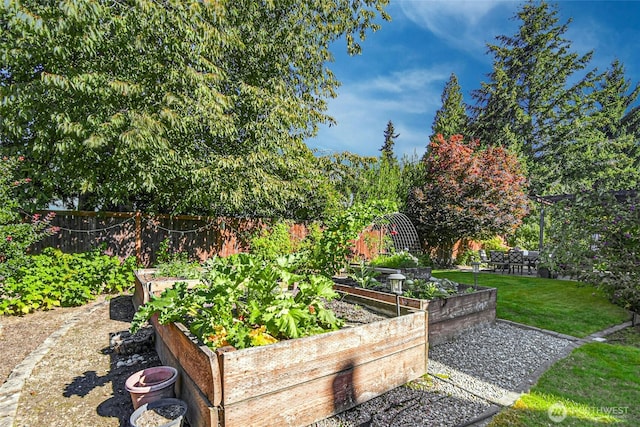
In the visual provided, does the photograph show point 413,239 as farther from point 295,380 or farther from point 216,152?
point 295,380

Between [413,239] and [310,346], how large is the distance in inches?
387

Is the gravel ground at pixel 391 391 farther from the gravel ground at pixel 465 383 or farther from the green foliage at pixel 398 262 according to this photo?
the green foliage at pixel 398 262

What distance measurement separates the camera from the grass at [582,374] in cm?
242

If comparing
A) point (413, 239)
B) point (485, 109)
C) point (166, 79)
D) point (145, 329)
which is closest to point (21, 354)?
point (145, 329)

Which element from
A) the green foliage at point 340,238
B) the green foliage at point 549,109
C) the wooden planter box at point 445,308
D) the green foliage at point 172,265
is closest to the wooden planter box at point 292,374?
the wooden planter box at point 445,308

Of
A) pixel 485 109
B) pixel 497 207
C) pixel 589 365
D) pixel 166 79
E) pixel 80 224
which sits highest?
pixel 485 109

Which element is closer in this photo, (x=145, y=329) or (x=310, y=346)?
(x=310, y=346)

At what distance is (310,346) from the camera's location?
2221mm

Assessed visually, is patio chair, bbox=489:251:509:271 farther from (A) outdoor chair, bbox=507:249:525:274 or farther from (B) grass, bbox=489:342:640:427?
(B) grass, bbox=489:342:640:427

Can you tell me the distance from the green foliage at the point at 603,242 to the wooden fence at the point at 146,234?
22.5 ft

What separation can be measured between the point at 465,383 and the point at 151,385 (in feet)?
8.66

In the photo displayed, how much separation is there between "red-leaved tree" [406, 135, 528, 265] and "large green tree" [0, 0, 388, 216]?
629 centimetres

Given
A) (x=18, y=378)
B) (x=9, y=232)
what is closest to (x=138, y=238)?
(x=9, y=232)

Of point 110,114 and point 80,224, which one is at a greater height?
point 110,114
